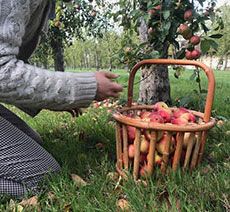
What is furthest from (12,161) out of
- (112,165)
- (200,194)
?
(200,194)

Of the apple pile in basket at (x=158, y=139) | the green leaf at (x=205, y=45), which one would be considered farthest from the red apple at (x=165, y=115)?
the green leaf at (x=205, y=45)

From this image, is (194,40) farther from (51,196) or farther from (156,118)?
(51,196)

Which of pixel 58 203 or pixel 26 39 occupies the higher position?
pixel 26 39

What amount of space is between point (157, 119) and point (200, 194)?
1.28 feet

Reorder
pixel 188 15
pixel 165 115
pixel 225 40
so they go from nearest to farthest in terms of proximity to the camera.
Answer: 1. pixel 165 115
2. pixel 188 15
3. pixel 225 40

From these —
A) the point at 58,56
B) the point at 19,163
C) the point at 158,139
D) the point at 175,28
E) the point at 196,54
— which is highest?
the point at 175,28

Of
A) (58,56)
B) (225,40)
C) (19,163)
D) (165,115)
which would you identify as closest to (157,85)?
(165,115)

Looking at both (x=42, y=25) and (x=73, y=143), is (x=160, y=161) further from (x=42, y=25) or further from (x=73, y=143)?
(x=42, y=25)

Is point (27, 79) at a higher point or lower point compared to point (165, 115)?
higher

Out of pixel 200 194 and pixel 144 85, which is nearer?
pixel 200 194

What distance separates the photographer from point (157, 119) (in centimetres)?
115

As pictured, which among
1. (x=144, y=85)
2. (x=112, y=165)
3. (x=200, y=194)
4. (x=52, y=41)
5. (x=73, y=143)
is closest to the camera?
(x=200, y=194)

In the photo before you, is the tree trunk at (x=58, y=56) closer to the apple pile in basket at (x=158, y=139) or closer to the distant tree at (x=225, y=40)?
the apple pile in basket at (x=158, y=139)

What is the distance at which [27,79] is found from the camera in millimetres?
933
